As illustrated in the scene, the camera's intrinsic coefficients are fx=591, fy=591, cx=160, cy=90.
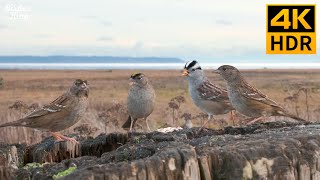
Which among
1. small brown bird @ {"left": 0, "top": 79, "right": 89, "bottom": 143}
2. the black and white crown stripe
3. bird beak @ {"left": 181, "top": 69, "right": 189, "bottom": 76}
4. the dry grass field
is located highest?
the black and white crown stripe

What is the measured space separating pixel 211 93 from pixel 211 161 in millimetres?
7783

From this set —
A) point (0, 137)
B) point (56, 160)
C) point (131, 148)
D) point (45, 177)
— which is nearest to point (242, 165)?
point (131, 148)

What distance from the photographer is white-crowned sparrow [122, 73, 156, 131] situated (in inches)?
501

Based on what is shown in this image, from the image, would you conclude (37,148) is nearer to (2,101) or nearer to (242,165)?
(242,165)

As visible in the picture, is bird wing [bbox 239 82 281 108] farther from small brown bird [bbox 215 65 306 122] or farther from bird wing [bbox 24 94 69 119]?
bird wing [bbox 24 94 69 119]

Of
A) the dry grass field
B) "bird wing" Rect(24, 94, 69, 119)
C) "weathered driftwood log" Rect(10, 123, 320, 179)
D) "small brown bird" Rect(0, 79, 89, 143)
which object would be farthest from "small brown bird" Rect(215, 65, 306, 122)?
"weathered driftwood log" Rect(10, 123, 320, 179)

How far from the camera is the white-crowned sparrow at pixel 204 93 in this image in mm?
13289

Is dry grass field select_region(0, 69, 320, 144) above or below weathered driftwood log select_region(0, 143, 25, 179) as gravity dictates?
below

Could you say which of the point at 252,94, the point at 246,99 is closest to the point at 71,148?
the point at 246,99

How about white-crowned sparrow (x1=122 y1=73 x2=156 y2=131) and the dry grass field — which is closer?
white-crowned sparrow (x1=122 y1=73 x2=156 y2=131)

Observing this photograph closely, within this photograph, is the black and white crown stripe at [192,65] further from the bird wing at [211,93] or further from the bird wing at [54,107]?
the bird wing at [54,107]

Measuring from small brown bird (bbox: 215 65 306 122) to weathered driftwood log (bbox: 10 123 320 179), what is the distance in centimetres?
483

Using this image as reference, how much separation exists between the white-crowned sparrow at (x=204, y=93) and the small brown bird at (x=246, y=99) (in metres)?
1.44

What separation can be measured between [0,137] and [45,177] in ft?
33.5
